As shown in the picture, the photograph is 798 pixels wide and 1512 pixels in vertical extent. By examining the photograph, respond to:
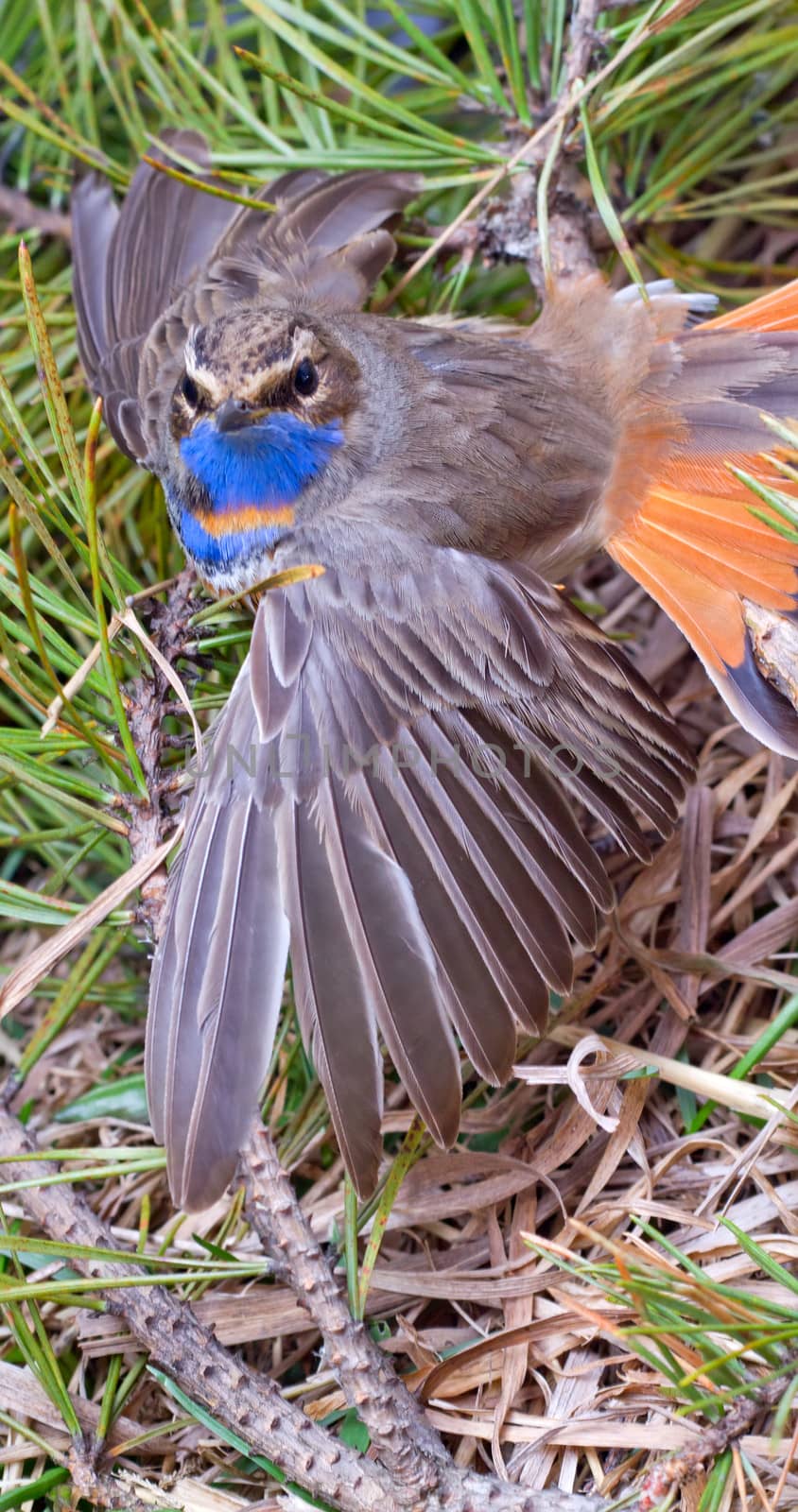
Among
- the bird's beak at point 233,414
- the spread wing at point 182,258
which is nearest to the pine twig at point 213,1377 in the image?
the bird's beak at point 233,414

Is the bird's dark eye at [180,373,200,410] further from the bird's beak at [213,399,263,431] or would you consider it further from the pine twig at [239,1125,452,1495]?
the pine twig at [239,1125,452,1495]

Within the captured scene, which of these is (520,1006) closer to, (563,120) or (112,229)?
(563,120)

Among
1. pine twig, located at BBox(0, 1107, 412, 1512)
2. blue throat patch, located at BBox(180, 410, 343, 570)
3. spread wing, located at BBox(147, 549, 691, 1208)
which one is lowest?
pine twig, located at BBox(0, 1107, 412, 1512)

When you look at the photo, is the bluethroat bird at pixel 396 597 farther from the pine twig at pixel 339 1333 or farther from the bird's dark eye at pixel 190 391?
the pine twig at pixel 339 1333

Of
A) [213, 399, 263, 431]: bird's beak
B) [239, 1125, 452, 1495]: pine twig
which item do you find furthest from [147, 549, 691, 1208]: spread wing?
[213, 399, 263, 431]: bird's beak

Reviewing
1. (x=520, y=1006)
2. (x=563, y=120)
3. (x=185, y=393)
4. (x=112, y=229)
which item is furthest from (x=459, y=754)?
(x=112, y=229)

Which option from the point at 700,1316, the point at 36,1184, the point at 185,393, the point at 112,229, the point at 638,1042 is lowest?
the point at 638,1042

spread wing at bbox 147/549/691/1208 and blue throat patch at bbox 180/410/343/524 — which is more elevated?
blue throat patch at bbox 180/410/343/524
